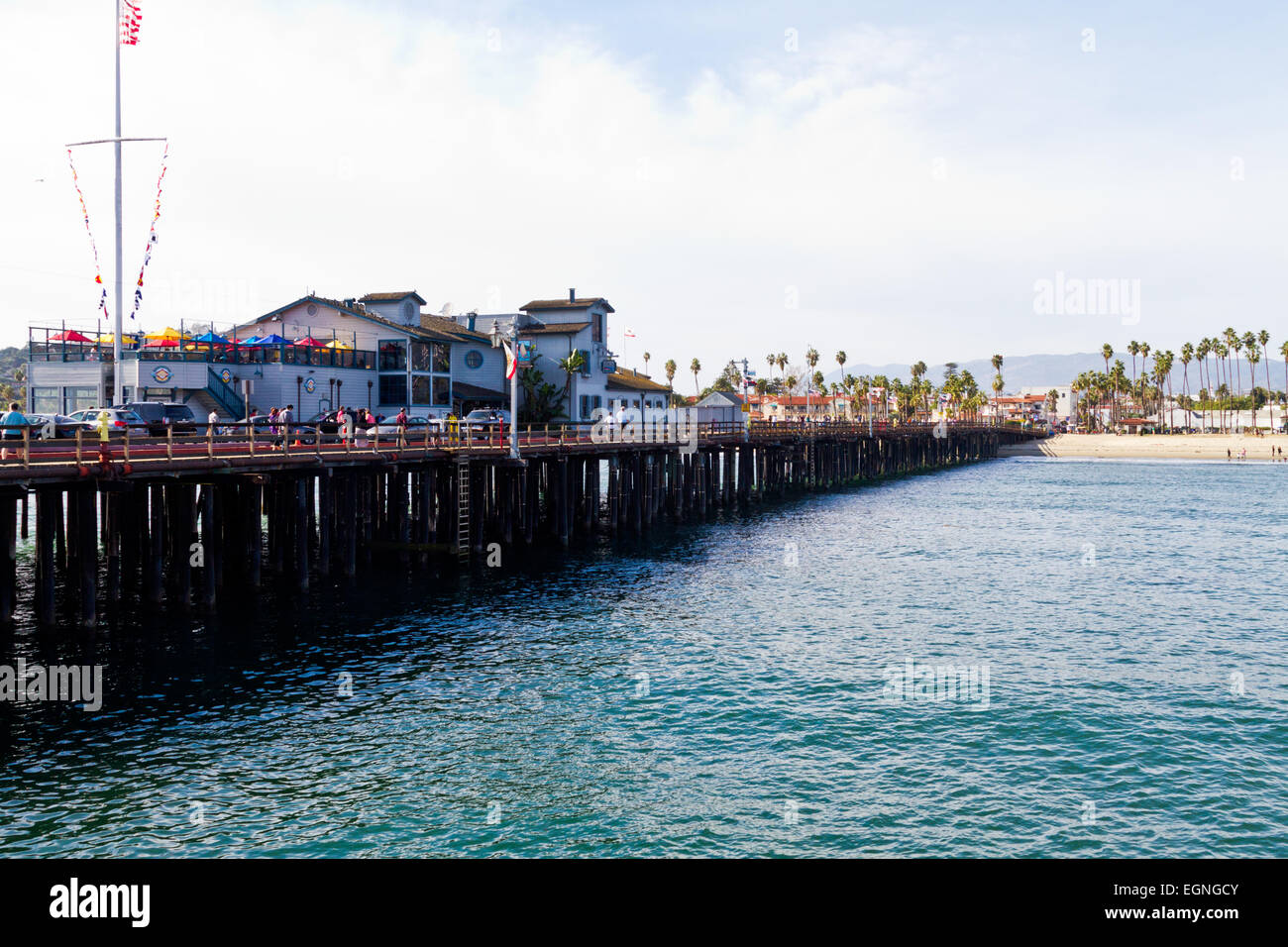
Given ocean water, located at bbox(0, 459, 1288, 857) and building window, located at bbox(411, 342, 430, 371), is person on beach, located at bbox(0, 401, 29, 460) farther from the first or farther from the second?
building window, located at bbox(411, 342, 430, 371)

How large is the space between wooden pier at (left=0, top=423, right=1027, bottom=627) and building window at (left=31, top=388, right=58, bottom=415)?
5.29 m

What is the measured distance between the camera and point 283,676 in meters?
21.9

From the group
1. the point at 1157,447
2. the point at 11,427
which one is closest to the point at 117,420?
the point at 11,427

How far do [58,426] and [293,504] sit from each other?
890 cm

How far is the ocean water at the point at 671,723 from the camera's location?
48.2ft

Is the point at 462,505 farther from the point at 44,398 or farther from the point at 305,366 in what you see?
the point at 44,398

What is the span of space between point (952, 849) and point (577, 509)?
116ft

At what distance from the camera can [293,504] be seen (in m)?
33.9

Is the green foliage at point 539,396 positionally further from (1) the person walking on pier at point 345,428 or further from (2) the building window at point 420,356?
(1) the person walking on pier at point 345,428

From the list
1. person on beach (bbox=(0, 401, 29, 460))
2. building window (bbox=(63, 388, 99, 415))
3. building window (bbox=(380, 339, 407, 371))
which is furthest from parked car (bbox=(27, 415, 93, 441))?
building window (bbox=(380, 339, 407, 371))

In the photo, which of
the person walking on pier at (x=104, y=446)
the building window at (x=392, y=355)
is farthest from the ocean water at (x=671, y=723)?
the building window at (x=392, y=355)

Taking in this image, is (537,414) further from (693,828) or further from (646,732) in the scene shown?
(693,828)

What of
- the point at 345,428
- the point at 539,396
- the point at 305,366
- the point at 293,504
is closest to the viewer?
the point at 345,428
